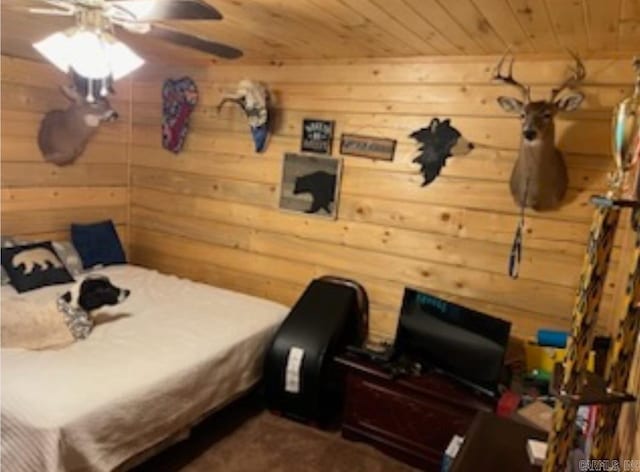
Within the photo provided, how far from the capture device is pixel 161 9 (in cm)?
169

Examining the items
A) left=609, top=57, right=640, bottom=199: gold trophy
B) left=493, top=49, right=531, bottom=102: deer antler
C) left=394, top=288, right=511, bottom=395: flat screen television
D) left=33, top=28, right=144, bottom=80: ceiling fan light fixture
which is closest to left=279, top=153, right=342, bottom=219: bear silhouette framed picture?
left=394, top=288, right=511, bottom=395: flat screen television

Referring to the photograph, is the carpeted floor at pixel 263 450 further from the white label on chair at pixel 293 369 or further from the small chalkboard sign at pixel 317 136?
the small chalkboard sign at pixel 317 136

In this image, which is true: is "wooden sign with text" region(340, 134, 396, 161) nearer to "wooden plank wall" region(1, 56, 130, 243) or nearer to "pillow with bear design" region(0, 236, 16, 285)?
"wooden plank wall" region(1, 56, 130, 243)

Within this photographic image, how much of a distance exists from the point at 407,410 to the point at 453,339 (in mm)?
457

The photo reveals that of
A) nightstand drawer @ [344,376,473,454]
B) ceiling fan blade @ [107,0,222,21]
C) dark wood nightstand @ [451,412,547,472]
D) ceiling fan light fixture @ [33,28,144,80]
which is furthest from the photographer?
nightstand drawer @ [344,376,473,454]

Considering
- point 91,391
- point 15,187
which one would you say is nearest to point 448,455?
point 91,391

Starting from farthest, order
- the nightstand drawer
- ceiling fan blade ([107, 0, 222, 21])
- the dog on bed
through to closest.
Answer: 1. the nightstand drawer
2. the dog on bed
3. ceiling fan blade ([107, 0, 222, 21])

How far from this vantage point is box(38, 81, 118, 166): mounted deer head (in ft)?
11.3

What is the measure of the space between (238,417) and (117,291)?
104 cm

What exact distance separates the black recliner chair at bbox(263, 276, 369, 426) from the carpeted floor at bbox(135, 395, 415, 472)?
0.13 metres

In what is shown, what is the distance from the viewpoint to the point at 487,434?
1.51 meters

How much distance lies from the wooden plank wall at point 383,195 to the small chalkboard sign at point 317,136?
5cm

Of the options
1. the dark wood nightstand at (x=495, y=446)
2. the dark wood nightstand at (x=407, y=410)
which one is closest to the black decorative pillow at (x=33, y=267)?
the dark wood nightstand at (x=407, y=410)

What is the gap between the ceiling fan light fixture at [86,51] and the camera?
1771 mm
